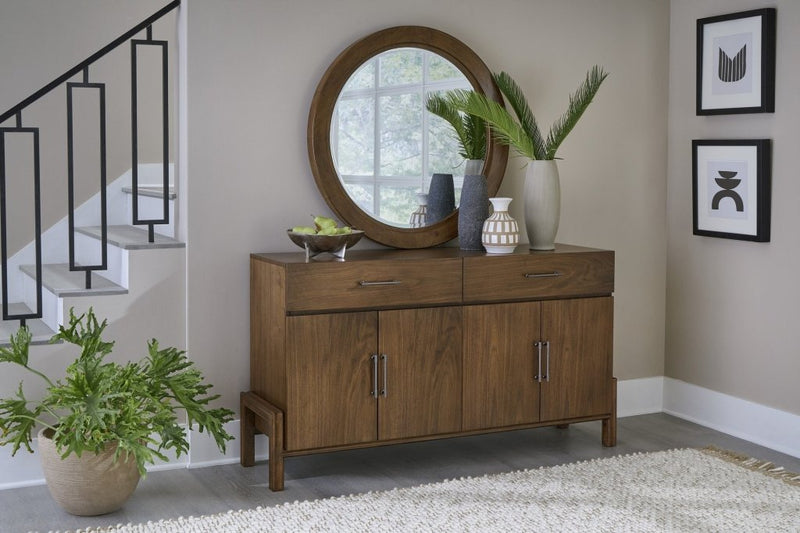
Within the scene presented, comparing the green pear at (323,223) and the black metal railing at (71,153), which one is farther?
the green pear at (323,223)

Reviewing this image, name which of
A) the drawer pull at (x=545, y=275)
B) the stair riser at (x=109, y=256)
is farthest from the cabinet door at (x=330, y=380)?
the stair riser at (x=109, y=256)

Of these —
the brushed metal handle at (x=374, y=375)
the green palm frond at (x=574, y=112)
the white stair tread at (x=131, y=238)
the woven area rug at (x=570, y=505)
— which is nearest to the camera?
the woven area rug at (x=570, y=505)

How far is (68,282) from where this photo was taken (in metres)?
3.94

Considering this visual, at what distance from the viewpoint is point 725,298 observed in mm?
4449

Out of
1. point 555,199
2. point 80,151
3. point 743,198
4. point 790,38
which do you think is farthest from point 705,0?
point 80,151

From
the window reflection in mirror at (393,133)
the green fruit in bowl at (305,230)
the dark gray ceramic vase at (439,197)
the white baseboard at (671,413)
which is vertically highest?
the window reflection in mirror at (393,133)

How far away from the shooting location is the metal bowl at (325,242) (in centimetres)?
364

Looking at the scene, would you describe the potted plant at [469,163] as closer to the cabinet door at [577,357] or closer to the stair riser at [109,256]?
the cabinet door at [577,357]

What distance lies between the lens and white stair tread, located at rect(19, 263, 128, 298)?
368 cm

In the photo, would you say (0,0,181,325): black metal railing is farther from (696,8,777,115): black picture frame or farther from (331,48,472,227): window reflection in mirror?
(696,8,777,115): black picture frame

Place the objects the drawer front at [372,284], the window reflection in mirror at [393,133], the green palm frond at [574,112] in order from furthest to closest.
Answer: the green palm frond at [574,112] < the window reflection in mirror at [393,133] < the drawer front at [372,284]

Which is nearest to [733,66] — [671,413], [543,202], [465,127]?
[543,202]

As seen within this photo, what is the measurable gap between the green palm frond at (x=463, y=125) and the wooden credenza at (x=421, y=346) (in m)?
0.54

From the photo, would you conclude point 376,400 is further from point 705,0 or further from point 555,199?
point 705,0
